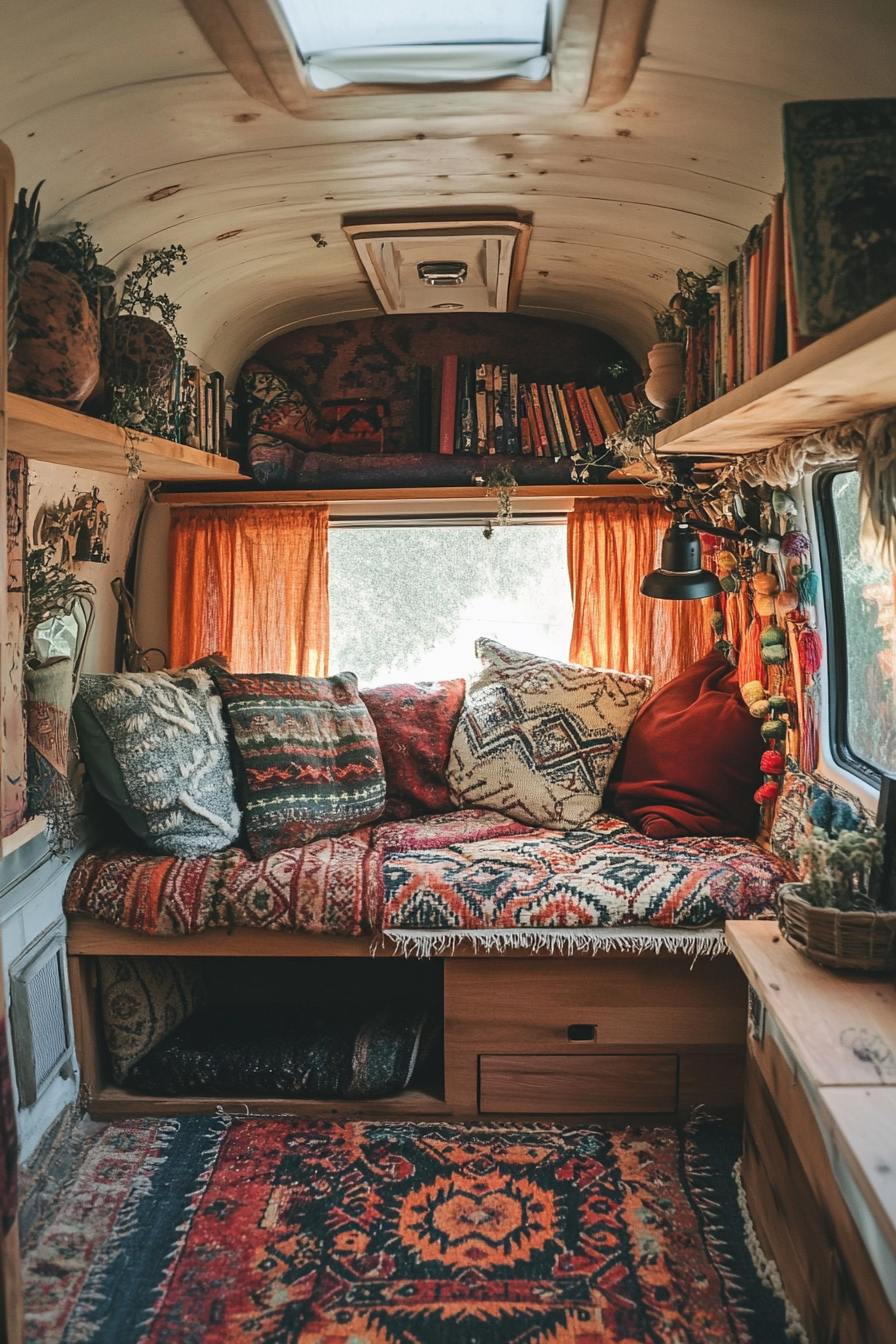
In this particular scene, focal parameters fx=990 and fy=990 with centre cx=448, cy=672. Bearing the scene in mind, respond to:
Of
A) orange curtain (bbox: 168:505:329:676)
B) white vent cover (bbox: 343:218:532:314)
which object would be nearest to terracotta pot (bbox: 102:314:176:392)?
white vent cover (bbox: 343:218:532:314)

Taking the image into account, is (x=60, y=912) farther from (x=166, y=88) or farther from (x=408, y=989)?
(x=166, y=88)

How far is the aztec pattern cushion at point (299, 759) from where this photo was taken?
292 cm

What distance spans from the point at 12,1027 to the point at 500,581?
2.28 metres

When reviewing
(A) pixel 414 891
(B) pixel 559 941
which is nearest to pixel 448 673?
(A) pixel 414 891

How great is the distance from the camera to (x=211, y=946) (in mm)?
2686

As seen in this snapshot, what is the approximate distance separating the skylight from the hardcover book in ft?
1.64

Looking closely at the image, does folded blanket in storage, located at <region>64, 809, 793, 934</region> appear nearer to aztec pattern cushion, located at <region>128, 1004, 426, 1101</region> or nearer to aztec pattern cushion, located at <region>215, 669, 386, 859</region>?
aztec pattern cushion, located at <region>215, 669, 386, 859</region>

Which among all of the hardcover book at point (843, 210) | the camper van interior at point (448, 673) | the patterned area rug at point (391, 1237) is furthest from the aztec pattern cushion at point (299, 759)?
the hardcover book at point (843, 210)

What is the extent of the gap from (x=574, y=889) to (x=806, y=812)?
654mm

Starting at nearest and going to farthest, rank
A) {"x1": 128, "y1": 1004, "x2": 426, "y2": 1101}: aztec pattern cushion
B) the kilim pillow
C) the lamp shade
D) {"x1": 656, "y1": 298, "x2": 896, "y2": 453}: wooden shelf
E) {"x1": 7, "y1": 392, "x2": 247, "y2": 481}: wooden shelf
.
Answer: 1. {"x1": 656, "y1": 298, "x2": 896, "y2": 453}: wooden shelf
2. {"x1": 7, "y1": 392, "x2": 247, "y2": 481}: wooden shelf
3. {"x1": 128, "y1": 1004, "x2": 426, "y2": 1101}: aztec pattern cushion
4. the lamp shade
5. the kilim pillow

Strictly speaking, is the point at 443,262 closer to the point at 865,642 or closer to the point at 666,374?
the point at 666,374

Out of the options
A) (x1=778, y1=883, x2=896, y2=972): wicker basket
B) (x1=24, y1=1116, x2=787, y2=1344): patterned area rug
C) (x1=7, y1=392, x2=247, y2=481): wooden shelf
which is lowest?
(x1=24, y1=1116, x2=787, y2=1344): patterned area rug

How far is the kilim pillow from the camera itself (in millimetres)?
3244

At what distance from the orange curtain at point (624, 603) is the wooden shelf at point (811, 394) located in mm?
1131
